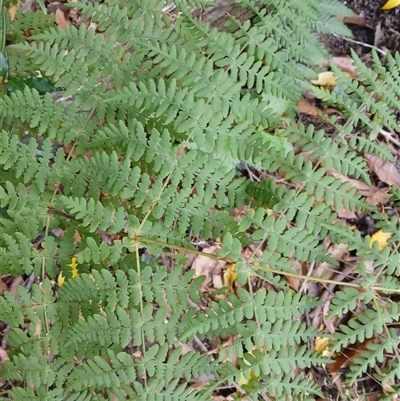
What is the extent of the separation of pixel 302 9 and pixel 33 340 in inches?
64.8

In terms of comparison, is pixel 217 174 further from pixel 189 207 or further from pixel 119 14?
pixel 119 14

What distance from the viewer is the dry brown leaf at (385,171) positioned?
10.8 feet

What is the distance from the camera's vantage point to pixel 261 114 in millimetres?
1780

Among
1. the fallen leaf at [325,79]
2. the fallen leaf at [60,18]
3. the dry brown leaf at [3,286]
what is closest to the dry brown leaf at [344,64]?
the fallen leaf at [325,79]

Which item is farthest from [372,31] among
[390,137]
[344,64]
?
[390,137]

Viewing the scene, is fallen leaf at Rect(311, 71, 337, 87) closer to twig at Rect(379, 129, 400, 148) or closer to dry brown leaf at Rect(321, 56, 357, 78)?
dry brown leaf at Rect(321, 56, 357, 78)

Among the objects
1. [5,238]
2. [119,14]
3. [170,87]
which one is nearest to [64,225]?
[5,238]

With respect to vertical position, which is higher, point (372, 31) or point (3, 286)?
point (372, 31)

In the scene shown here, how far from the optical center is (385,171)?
10.8ft

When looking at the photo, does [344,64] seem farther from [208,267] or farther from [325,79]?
[208,267]

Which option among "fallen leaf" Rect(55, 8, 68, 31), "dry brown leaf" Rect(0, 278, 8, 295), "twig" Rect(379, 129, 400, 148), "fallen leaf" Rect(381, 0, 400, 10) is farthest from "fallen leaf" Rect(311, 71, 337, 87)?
"dry brown leaf" Rect(0, 278, 8, 295)

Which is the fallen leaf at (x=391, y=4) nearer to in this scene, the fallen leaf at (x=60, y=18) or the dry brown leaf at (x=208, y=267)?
the dry brown leaf at (x=208, y=267)

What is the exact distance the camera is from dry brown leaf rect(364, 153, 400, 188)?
3297 mm

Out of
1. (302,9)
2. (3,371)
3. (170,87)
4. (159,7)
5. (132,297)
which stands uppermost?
(302,9)
